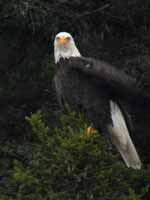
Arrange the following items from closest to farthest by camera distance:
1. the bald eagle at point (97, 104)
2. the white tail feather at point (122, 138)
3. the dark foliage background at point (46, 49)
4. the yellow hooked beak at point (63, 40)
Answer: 1. the white tail feather at point (122, 138)
2. the bald eagle at point (97, 104)
3. the yellow hooked beak at point (63, 40)
4. the dark foliage background at point (46, 49)

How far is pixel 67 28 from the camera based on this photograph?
9.66 m

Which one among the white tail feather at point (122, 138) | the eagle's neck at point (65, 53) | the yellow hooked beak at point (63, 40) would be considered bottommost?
the white tail feather at point (122, 138)

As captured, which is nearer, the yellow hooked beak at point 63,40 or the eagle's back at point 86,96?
the eagle's back at point 86,96

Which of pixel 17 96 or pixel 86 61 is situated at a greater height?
pixel 86 61

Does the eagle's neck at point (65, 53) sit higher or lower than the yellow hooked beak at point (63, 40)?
lower

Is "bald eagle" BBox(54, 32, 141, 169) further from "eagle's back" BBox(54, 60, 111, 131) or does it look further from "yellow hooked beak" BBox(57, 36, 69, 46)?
"yellow hooked beak" BBox(57, 36, 69, 46)

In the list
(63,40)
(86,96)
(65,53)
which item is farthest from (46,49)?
(86,96)

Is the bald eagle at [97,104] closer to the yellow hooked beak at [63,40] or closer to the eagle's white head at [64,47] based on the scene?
the eagle's white head at [64,47]

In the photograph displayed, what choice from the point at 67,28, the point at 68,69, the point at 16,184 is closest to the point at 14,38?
the point at 67,28

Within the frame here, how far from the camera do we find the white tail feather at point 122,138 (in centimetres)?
769

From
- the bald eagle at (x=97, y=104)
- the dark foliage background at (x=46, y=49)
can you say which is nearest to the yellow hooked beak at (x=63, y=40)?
the bald eagle at (x=97, y=104)

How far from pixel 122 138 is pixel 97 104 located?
380 mm

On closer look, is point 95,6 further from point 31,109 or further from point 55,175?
point 55,175

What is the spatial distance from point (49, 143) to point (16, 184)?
1.67 ft
